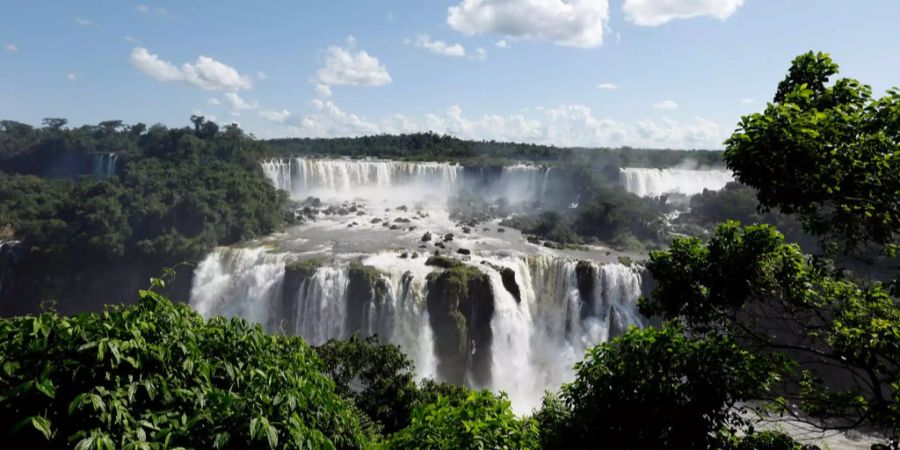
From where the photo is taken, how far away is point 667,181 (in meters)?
45.1

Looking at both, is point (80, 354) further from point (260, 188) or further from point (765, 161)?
point (260, 188)

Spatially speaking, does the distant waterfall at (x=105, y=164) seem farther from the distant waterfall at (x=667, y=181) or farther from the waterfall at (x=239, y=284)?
the distant waterfall at (x=667, y=181)

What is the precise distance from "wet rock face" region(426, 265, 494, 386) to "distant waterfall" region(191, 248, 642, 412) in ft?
0.98

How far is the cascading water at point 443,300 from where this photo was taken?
20266 mm

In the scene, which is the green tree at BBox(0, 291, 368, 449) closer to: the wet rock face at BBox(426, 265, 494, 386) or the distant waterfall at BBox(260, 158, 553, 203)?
the wet rock face at BBox(426, 265, 494, 386)

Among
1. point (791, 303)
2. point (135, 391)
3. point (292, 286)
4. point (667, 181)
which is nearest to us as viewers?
point (135, 391)

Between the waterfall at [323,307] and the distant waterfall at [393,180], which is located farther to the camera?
the distant waterfall at [393,180]

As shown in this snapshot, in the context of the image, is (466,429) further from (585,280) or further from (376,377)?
(585,280)

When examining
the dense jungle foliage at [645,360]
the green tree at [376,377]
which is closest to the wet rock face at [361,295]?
the green tree at [376,377]

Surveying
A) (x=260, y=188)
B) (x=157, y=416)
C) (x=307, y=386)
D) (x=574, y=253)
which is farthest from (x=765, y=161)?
(x=260, y=188)

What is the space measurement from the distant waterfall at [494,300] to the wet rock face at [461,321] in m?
0.30

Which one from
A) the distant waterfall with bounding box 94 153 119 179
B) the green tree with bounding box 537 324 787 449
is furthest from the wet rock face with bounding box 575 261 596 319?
the distant waterfall with bounding box 94 153 119 179

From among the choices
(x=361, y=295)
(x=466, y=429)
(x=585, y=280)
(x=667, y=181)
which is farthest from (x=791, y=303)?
(x=667, y=181)

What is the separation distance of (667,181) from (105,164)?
48866 millimetres
